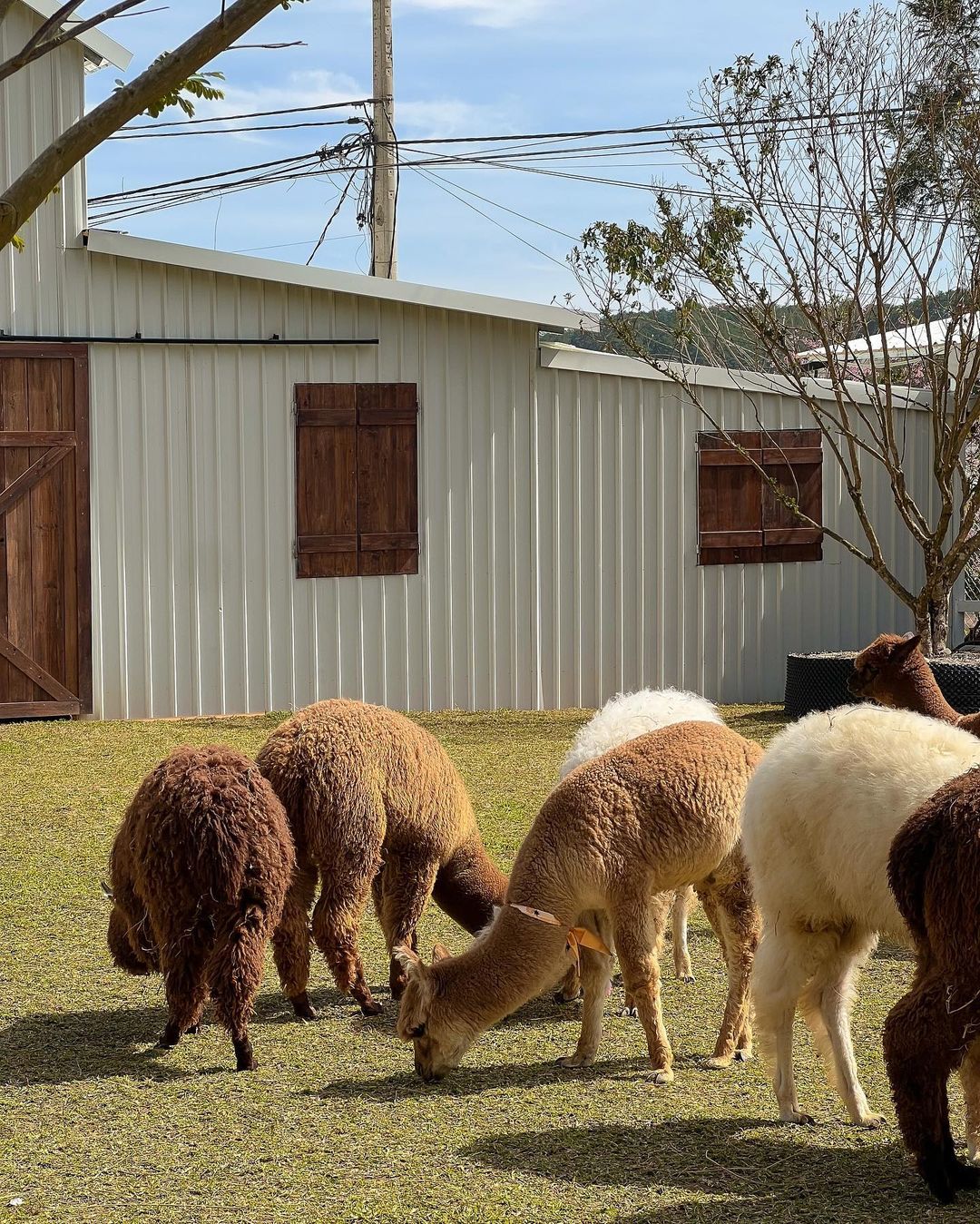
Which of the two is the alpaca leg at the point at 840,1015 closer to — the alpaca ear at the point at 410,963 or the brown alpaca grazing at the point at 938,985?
the brown alpaca grazing at the point at 938,985

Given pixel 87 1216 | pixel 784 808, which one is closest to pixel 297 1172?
pixel 87 1216

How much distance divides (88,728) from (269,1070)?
8.17 metres

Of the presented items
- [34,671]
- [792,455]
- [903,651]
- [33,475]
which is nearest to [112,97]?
[903,651]

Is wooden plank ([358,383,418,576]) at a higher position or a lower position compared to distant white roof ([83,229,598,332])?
lower

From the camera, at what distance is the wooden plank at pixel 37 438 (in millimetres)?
12867

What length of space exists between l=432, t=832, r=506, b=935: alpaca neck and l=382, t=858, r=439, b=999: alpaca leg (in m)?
0.16

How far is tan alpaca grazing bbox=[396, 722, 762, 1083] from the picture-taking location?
16.3 ft

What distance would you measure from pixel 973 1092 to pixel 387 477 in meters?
10.6

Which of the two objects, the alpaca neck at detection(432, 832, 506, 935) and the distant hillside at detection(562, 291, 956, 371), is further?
the distant hillside at detection(562, 291, 956, 371)

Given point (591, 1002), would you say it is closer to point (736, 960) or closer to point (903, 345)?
point (736, 960)

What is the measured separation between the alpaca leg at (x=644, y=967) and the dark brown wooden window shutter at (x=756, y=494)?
33.9 ft

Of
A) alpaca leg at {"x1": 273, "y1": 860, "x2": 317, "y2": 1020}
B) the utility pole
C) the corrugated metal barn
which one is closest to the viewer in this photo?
alpaca leg at {"x1": 273, "y1": 860, "x2": 317, "y2": 1020}

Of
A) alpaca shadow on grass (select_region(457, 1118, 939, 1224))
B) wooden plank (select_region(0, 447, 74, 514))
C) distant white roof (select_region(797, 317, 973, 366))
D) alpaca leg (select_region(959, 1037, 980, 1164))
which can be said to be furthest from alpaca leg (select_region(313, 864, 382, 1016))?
distant white roof (select_region(797, 317, 973, 366))

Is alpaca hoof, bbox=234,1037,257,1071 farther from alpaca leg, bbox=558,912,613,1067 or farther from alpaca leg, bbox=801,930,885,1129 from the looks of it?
alpaca leg, bbox=801,930,885,1129
